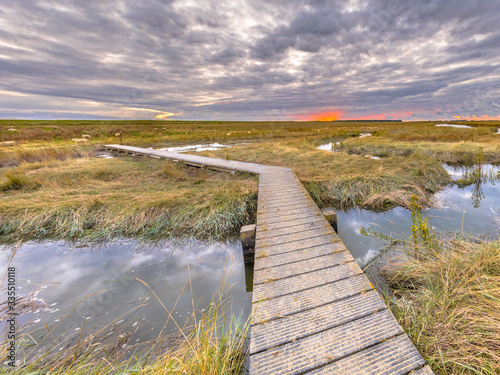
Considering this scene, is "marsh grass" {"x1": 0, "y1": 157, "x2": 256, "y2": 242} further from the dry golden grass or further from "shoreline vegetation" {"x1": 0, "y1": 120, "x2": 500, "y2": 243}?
the dry golden grass

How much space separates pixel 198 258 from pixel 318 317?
280cm

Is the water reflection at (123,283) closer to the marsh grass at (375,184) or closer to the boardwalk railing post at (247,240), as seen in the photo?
the boardwalk railing post at (247,240)

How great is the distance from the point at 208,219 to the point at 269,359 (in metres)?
3.86

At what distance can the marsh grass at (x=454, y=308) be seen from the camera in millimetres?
1727

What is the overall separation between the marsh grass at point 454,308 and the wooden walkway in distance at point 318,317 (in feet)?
1.13

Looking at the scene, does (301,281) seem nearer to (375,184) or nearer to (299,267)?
(299,267)

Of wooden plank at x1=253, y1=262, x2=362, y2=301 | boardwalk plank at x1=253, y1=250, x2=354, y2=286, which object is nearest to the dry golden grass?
wooden plank at x1=253, y1=262, x2=362, y2=301

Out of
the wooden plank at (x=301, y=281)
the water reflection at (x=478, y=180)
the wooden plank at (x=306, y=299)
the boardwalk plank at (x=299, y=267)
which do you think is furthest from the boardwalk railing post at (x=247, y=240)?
the water reflection at (x=478, y=180)

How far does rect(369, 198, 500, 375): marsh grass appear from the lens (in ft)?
5.66

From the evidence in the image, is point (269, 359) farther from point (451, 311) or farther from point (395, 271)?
point (395, 271)

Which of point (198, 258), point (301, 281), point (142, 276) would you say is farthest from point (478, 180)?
point (142, 276)

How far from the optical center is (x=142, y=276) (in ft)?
12.5

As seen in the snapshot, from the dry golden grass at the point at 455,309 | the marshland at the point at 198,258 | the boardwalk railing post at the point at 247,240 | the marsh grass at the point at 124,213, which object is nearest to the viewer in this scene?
the dry golden grass at the point at 455,309

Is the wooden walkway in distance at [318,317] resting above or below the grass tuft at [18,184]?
below
